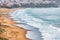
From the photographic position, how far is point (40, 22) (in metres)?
4.43

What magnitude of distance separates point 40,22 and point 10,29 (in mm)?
682

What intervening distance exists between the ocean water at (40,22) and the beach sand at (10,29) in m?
0.09

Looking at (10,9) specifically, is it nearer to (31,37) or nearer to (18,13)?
(18,13)

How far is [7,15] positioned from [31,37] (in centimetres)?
75

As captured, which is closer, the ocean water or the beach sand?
the beach sand

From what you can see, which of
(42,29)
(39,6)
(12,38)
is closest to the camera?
(12,38)

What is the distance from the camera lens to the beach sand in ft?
12.5

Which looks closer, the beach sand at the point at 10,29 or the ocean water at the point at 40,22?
the beach sand at the point at 10,29

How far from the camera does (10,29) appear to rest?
4035mm

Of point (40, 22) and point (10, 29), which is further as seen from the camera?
point (40, 22)

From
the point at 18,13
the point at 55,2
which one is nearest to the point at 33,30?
the point at 18,13

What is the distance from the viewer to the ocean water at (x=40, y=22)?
394cm

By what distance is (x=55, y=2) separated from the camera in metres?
4.43

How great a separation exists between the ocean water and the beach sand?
88 mm
